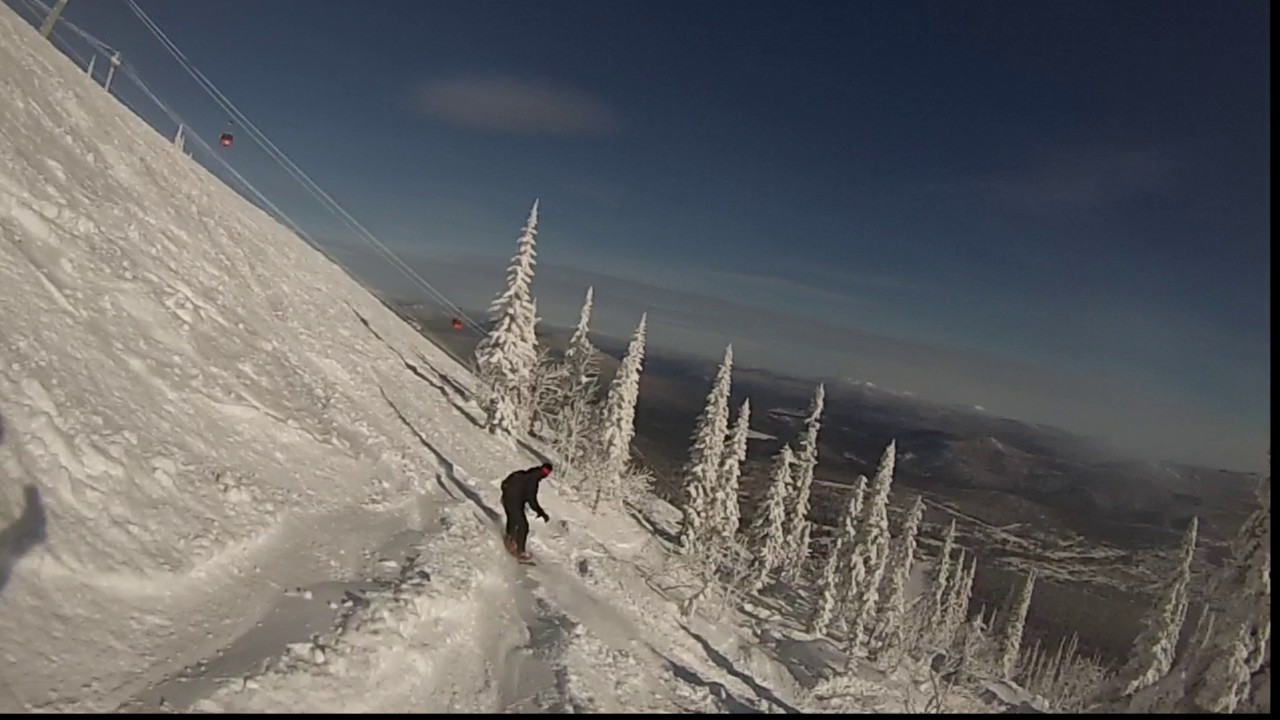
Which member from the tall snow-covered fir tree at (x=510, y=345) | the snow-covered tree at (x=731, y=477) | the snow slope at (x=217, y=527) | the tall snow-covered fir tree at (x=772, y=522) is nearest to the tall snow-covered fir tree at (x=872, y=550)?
the tall snow-covered fir tree at (x=772, y=522)

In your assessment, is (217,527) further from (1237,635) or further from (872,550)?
(872,550)

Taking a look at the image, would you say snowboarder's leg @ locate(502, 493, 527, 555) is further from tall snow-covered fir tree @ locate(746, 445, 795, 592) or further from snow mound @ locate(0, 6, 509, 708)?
tall snow-covered fir tree @ locate(746, 445, 795, 592)

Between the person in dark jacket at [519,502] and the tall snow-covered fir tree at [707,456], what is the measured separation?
3655 cm

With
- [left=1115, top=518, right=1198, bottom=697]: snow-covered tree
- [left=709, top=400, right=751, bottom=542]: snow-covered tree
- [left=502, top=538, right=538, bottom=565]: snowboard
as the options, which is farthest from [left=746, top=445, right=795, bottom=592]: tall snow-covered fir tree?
[left=502, top=538, right=538, bottom=565]: snowboard

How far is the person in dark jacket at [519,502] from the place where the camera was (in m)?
14.7

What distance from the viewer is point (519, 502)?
14.8 m

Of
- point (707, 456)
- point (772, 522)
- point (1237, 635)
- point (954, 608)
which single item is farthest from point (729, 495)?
point (954, 608)

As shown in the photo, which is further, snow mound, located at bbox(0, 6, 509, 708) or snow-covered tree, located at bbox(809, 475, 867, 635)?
snow-covered tree, located at bbox(809, 475, 867, 635)

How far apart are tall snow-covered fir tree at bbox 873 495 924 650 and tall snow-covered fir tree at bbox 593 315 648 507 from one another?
22.3 metres

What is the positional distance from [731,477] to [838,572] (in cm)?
1168

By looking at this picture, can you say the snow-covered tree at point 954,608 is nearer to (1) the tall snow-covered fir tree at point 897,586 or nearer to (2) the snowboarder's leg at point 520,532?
(1) the tall snow-covered fir tree at point 897,586

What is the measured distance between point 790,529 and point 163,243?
162 ft

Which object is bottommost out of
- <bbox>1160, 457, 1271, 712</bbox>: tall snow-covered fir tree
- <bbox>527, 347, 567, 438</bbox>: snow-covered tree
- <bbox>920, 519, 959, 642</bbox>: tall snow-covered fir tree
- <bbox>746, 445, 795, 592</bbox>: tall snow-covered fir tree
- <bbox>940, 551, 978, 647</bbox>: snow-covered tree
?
<bbox>940, 551, 978, 647</bbox>: snow-covered tree

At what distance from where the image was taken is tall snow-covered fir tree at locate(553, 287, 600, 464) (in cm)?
5141
